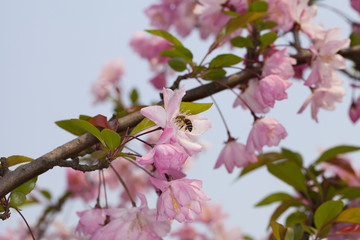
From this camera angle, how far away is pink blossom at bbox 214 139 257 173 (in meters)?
1.28

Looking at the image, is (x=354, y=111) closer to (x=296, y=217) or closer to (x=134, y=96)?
(x=296, y=217)

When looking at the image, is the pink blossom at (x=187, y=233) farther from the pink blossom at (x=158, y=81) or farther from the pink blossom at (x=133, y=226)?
the pink blossom at (x=133, y=226)

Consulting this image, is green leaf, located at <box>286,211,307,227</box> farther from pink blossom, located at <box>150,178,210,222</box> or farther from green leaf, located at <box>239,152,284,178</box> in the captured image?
pink blossom, located at <box>150,178,210,222</box>

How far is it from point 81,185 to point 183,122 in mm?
3053

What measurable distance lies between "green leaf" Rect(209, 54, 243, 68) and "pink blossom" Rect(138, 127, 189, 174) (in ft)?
1.33

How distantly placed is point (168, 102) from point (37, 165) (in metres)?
0.28

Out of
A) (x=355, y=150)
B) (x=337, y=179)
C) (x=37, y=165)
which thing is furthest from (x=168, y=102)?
(x=337, y=179)

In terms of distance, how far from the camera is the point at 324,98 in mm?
1414

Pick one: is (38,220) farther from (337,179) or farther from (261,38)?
(261,38)

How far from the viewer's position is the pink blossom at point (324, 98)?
141 cm

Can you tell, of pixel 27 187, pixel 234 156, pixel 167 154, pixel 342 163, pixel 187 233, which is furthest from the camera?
pixel 187 233

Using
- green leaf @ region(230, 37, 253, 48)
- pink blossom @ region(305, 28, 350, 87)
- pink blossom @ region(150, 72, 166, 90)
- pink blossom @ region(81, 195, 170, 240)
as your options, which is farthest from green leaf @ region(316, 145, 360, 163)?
pink blossom @ region(150, 72, 166, 90)

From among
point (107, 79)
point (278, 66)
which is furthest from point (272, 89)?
point (107, 79)

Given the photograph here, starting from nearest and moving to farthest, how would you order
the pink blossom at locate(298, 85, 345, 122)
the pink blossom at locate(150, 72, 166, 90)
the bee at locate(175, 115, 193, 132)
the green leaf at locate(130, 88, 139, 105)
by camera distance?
the bee at locate(175, 115, 193, 132) < the pink blossom at locate(298, 85, 345, 122) < the green leaf at locate(130, 88, 139, 105) < the pink blossom at locate(150, 72, 166, 90)
